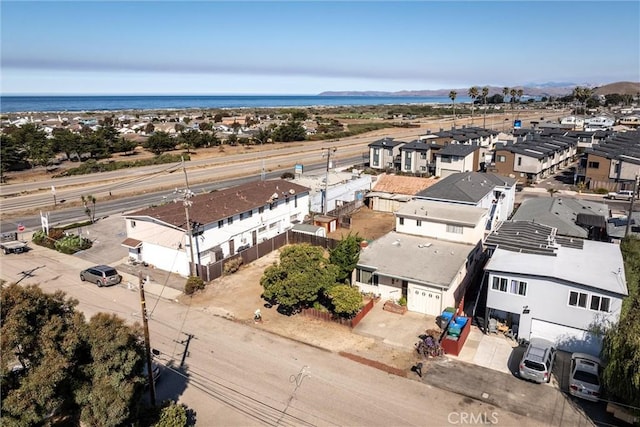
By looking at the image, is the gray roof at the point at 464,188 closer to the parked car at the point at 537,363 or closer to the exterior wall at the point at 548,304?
the exterior wall at the point at 548,304

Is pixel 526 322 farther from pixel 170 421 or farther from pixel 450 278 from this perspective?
pixel 170 421

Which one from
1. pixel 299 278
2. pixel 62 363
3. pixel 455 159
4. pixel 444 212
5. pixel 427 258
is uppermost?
pixel 62 363

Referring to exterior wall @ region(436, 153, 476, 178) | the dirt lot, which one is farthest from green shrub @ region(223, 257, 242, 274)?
exterior wall @ region(436, 153, 476, 178)

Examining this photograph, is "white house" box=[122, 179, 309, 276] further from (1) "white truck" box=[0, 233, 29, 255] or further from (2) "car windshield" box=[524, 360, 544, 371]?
(2) "car windshield" box=[524, 360, 544, 371]

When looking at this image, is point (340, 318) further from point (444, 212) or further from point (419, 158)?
point (419, 158)

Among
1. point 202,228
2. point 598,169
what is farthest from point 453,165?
point 202,228

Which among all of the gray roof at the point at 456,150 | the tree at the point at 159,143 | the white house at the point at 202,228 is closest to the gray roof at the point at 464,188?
the white house at the point at 202,228
